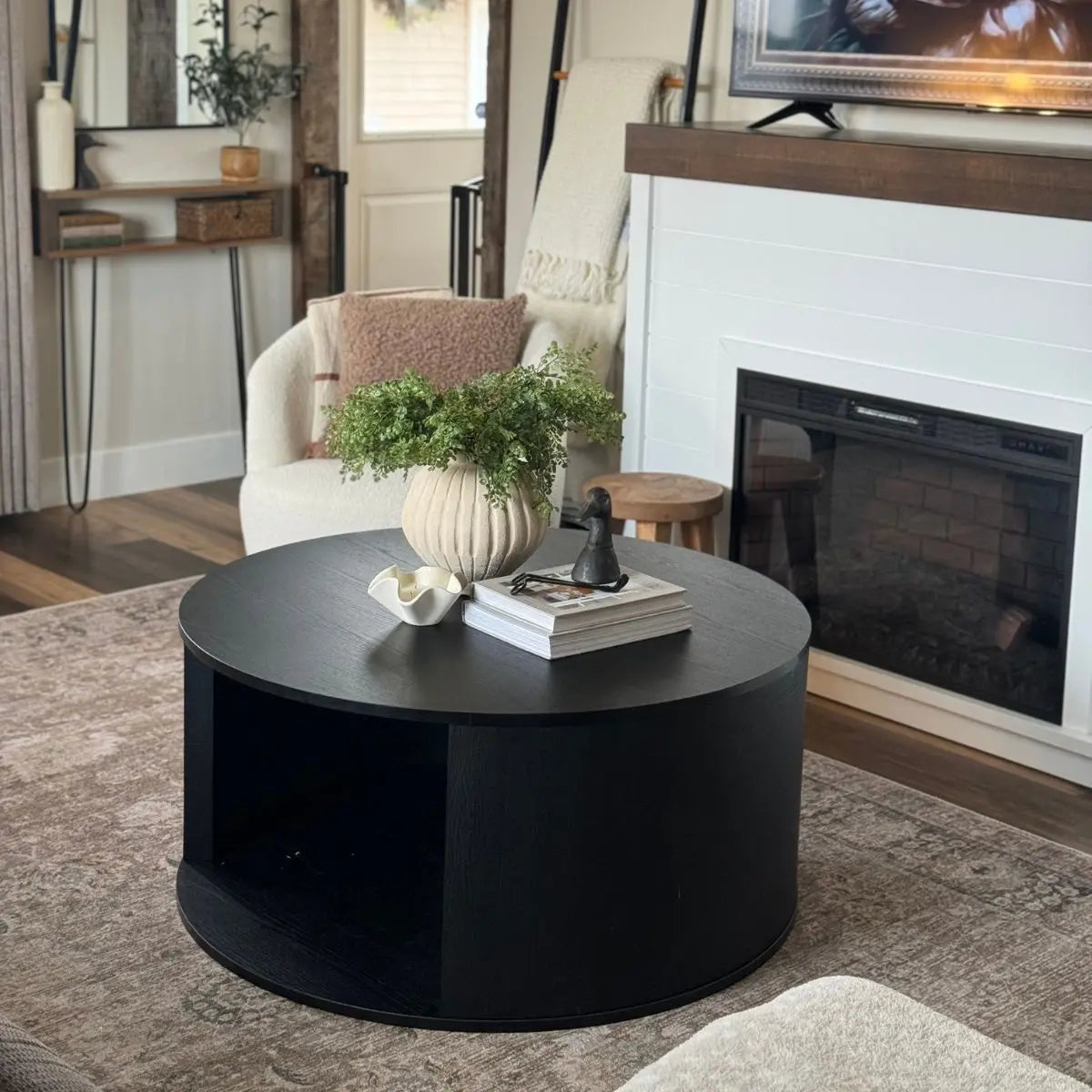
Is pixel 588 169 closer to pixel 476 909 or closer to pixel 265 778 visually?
pixel 265 778

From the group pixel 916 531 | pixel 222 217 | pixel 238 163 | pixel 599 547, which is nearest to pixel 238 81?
pixel 238 163

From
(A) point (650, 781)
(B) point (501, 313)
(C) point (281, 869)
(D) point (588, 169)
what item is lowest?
(C) point (281, 869)

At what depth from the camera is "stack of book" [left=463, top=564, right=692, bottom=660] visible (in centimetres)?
242

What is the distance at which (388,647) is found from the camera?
2445 millimetres

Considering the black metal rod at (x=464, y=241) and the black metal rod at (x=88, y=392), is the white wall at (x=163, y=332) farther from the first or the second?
the black metal rod at (x=464, y=241)

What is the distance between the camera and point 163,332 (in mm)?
5273

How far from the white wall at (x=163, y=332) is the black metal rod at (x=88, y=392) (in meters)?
0.02

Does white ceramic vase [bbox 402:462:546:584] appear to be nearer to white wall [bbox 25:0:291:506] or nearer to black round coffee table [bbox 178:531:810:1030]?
black round coffee table [bbox 178:531:810:1030]

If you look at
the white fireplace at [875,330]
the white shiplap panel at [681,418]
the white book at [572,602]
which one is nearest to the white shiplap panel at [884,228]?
the white fireplace at [875,330]

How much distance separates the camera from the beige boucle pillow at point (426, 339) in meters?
→ 3.96

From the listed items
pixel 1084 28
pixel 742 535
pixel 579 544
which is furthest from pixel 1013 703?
pixel 1084 28

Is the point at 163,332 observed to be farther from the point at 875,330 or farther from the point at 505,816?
the point at 505,816

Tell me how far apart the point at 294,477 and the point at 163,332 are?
1.65 meters

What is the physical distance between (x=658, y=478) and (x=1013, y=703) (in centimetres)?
93
